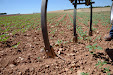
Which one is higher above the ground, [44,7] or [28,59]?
[44,7]

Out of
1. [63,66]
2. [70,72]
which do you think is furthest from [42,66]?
[70,72]

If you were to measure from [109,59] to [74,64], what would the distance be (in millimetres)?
858

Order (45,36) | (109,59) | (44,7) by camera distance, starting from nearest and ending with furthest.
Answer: (44,7) < (45,36) < (109,59)

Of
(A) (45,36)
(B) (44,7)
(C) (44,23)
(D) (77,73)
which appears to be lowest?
(D) (77,73)

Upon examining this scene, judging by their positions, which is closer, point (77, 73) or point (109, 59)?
point (77, 73)

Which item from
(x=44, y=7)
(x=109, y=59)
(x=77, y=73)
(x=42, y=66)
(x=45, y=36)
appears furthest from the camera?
(x=109, y=59)

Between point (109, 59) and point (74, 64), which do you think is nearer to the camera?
point (74, 64)

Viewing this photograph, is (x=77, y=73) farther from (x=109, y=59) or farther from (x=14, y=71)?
(x=14, y=71)

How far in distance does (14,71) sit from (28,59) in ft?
1.48

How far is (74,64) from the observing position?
1945 millimetres

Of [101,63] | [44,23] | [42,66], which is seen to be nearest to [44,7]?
[44,23]

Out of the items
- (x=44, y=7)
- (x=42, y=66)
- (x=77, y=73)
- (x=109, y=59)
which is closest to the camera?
(x=44, y=7)

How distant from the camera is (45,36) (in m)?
1.60

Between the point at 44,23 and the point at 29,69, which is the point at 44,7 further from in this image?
the point at 29,69
